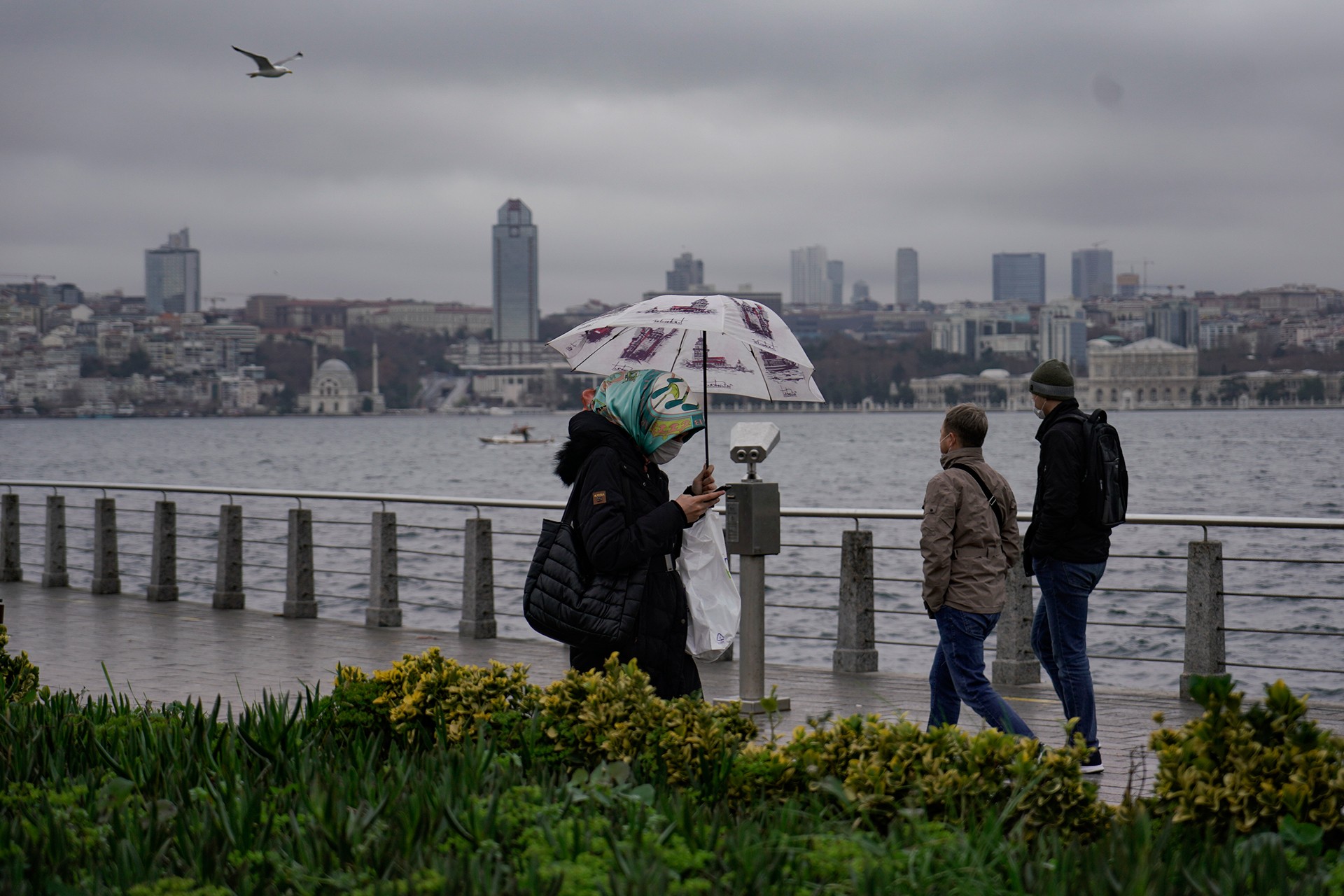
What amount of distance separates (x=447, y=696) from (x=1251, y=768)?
2.59 m

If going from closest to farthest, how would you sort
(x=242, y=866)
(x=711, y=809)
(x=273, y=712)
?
(x=242, y=866) < (x=711, y=809) < (x=273, y=712)

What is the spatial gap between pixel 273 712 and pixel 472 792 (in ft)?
3.72

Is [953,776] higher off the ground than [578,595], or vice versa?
[578,595]

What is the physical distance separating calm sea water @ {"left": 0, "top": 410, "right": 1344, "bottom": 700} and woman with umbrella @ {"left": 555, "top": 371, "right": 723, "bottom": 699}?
363 centimetres

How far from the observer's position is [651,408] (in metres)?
5.21

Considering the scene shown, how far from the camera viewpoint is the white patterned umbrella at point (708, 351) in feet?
20.9

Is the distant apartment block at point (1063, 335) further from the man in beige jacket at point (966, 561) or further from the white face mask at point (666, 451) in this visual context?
the white face mask at point (666, 451)

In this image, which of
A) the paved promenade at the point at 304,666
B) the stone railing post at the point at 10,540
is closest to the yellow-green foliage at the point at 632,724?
the paved promenade at the point at 304,666

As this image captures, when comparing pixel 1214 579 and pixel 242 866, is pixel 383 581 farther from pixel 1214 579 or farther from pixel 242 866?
pixel 242 866

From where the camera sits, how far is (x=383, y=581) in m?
12.5

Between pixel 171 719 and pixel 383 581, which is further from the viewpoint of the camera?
pixel 383 581

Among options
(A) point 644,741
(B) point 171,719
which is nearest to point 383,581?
(B) point 171,719

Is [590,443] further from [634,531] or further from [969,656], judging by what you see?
[969,656]

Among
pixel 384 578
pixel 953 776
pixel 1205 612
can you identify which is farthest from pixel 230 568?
pixel 953 776
